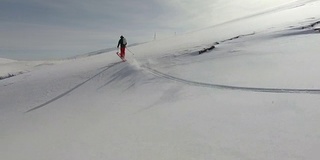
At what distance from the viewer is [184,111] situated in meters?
8.59

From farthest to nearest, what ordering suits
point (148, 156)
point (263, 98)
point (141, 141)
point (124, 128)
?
point (263, 98), point (124, 128), point (141, 141), point (148, 156)

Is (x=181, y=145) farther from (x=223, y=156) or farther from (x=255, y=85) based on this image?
(x=255, y=85)

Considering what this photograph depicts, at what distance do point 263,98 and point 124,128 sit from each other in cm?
407

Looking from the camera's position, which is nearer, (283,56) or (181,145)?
(181,145)

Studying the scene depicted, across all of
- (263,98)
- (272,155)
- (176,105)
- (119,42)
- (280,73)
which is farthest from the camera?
(119,42)

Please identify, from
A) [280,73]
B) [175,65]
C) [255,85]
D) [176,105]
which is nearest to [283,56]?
[280,73]

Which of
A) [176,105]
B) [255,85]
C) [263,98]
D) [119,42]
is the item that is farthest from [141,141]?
[119,42]

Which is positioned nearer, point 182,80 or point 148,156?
point 148,156

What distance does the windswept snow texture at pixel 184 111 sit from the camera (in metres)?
6.03

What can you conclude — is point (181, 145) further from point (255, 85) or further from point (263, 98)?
point (255, 85)

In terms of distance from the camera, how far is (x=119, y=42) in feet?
68.6

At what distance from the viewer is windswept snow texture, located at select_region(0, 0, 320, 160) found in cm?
603

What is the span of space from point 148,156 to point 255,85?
5.59 metres

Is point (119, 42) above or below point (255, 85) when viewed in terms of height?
above
